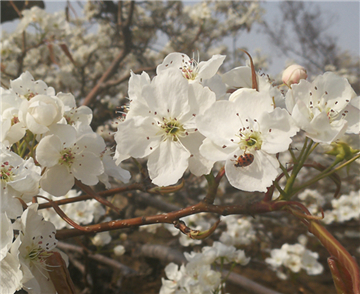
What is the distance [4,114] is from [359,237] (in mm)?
4342

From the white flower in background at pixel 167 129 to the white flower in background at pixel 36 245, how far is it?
0.29m

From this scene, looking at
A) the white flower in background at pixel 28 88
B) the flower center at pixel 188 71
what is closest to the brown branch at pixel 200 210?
the flower center at pixel 188 71

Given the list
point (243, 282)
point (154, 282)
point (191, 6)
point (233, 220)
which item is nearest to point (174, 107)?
point (243, 282)

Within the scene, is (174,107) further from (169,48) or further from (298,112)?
(169,48)

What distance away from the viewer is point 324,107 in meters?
0.70

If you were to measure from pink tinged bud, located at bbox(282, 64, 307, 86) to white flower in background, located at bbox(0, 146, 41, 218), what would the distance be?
0.64 m

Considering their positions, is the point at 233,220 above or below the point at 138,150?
below

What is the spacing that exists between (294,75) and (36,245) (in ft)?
2.49

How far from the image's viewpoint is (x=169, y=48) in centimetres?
475

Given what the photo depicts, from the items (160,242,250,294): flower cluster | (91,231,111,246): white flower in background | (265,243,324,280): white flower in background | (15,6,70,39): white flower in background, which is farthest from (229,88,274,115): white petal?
(15,6,70,39): white flower in background

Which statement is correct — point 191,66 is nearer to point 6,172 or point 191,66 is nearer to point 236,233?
point 6,172

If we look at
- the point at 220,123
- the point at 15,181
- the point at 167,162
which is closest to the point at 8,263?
the point at 15,181

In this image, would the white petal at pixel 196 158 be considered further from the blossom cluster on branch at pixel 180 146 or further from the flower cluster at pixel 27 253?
the flower cluster at pixel 27 253

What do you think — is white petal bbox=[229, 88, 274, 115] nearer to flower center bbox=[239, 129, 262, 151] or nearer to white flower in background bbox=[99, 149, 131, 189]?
flower center bbox=[239, 129, 262, 151]
